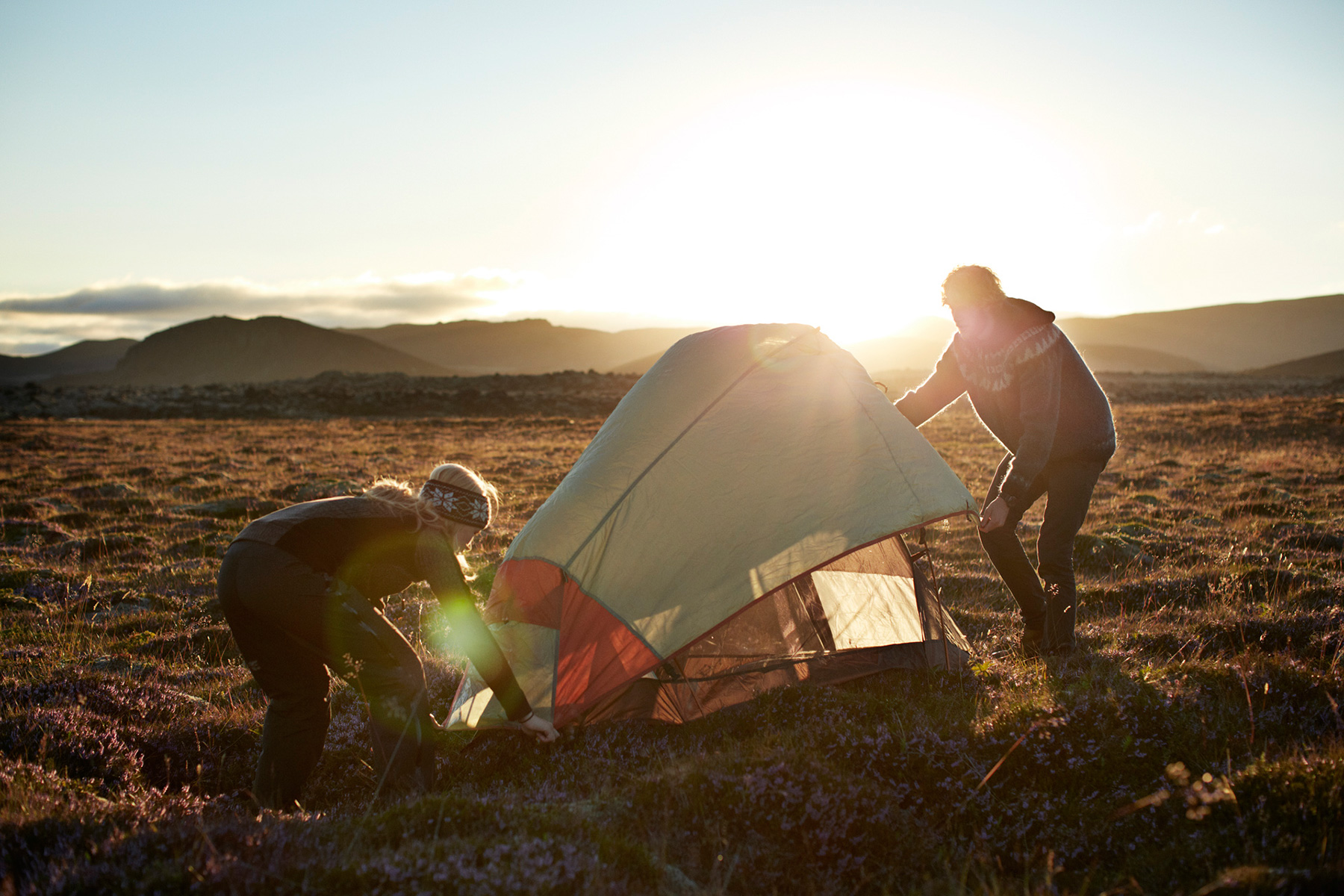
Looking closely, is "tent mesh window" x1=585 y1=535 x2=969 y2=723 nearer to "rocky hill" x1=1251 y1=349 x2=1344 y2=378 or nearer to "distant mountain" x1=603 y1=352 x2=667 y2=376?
"distant mountain" x1=603 y1=352 x2=667 y2=376

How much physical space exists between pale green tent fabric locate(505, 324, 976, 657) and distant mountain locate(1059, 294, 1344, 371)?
438 ft

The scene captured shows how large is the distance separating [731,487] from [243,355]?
210 metres

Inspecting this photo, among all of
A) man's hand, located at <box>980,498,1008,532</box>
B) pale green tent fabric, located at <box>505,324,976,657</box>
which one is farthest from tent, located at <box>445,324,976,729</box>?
man's hand, located at <box>980,498,1008,532</box>

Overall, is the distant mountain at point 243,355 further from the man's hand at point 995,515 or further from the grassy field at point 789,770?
the man's hand at point 995,515

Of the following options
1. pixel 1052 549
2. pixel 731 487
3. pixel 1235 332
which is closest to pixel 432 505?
pixel 731 487

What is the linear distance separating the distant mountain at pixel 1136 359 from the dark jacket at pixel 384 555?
122751mm

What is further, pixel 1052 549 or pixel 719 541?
pixel 1052 549

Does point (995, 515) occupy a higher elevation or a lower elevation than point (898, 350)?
lower

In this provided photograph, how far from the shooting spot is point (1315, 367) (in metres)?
82.6

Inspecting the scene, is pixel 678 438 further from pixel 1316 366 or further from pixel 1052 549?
pixel 1316 366

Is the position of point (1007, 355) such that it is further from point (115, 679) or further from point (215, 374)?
point (215, 374)

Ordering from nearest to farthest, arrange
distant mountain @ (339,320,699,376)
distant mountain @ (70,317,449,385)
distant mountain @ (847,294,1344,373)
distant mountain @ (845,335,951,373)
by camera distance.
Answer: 1. distant mountain @ (845,335,951,373)
2. distant mountain @ (847,294,1344,373)
3. distant mountain @ (339,320,699,376)
4. distant mountain @ (70,317,449,385)

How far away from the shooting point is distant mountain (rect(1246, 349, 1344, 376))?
77.7m

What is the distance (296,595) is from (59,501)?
13248 mm
